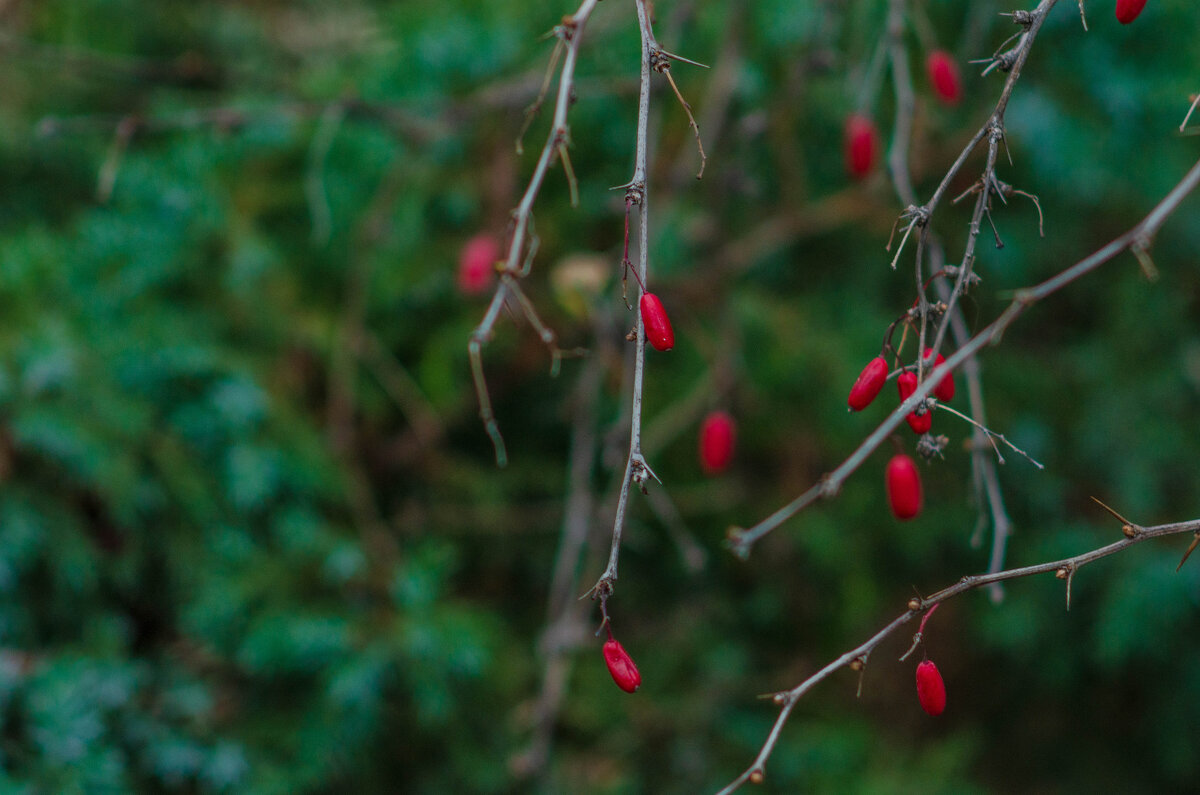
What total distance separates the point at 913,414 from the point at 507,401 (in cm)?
110

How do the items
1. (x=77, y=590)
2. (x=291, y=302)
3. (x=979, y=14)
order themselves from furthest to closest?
(x=291, y=302) < (x=979, y=14) < (x=77, y=590)

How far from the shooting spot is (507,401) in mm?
1666

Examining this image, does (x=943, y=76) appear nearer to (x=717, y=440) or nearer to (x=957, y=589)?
(x=717, y=440)

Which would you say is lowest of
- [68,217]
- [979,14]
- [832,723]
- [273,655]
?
[832,723]

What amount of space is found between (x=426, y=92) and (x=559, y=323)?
20.3 inches

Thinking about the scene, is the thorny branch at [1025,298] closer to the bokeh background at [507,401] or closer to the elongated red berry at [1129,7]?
the elongated red berry at [1129,7]

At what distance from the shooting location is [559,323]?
65.7 inches

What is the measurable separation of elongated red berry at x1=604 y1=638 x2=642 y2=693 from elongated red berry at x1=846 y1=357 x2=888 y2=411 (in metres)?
0.27

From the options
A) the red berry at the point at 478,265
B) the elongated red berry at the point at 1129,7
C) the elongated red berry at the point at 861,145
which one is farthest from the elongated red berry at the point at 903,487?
the red berry at the point at 478,265

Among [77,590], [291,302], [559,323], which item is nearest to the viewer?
[77,590]

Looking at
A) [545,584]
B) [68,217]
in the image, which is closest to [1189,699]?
[545,584]

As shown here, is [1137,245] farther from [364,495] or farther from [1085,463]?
[1085,463]

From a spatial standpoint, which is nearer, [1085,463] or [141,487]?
[141,487]

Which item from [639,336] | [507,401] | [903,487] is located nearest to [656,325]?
[639,336]
